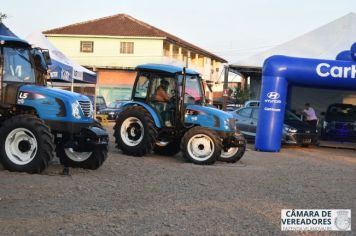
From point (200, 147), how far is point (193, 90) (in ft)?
5.22

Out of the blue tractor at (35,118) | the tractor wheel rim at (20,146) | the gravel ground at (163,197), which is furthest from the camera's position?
the tractor wheel rim at (20,146)

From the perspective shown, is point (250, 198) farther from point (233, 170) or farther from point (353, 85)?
point (353, 85)

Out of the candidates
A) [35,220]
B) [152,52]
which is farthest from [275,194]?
[152,52]

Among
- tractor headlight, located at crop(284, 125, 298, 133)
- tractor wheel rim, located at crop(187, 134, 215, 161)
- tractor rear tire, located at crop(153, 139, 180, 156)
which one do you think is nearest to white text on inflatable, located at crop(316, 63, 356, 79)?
tractor headlight, located at crop(284, 125, 298, 133)

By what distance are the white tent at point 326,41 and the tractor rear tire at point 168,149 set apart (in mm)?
13038

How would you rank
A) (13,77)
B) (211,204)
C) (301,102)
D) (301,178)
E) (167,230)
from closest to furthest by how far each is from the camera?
(167,230) → (211,204) → (13,77) → (301,178) → (301,102)

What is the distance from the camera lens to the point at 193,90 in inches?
528

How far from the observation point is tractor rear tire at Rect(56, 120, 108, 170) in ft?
34.2

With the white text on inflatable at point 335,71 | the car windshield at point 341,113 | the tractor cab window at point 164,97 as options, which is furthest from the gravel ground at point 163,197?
the car windshield at point 341,113

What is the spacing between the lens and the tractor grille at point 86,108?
10062 millimetres

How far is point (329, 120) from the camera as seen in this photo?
2252 centimetres

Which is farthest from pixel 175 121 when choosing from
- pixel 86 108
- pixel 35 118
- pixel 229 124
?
pixel 35 118

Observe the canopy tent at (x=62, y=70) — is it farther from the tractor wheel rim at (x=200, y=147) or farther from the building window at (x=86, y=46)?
the building window at (x=86, y=46)

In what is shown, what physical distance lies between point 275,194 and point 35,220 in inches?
164
